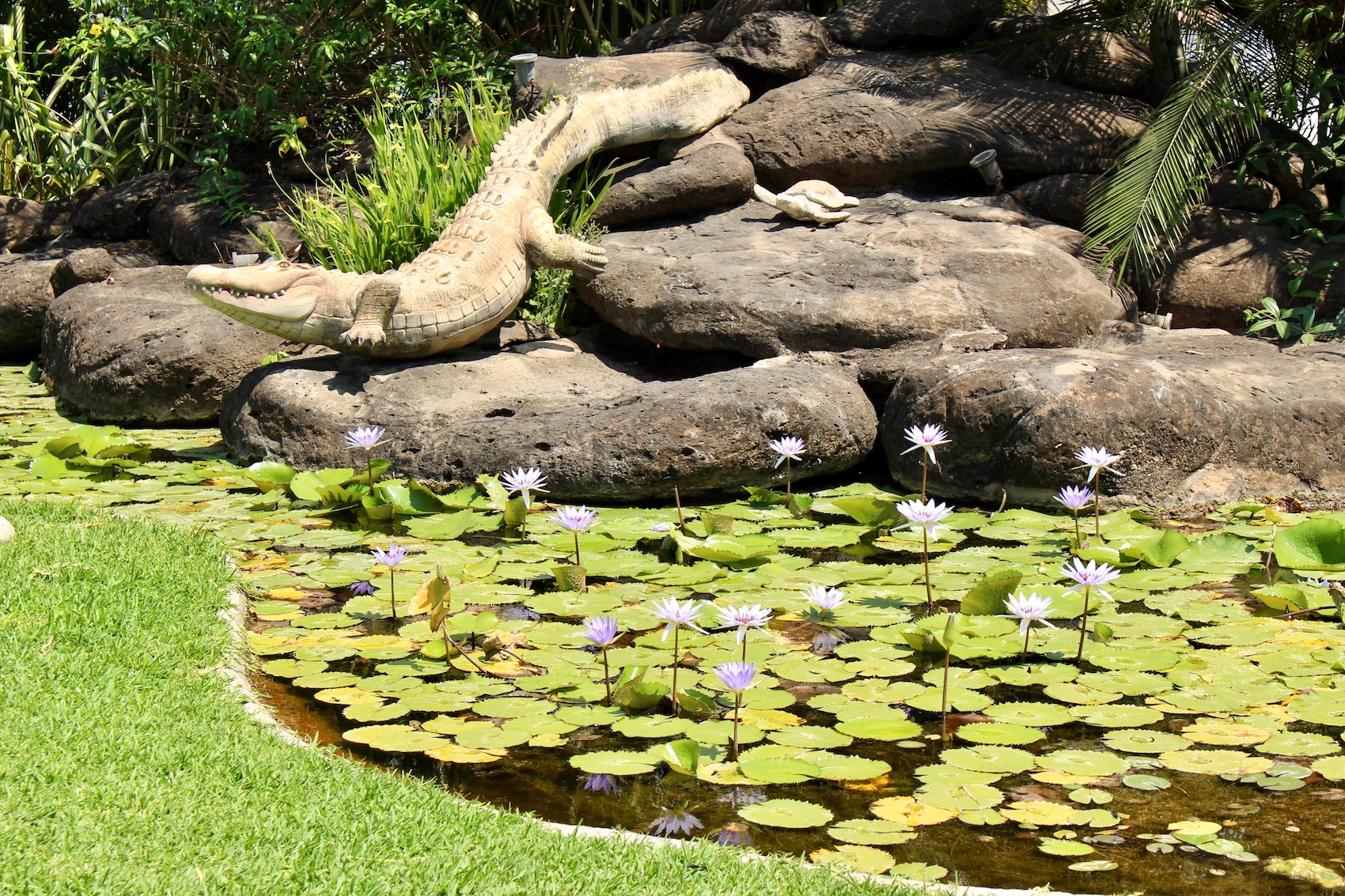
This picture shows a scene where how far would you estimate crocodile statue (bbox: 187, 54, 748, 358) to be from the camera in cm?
574

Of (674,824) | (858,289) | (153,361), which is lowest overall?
(153,361)

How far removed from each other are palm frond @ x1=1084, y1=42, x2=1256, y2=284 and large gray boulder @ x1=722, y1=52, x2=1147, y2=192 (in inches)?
18.8

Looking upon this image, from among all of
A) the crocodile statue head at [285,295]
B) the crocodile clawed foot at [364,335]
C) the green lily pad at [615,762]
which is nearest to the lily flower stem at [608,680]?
the green lily pad at [615,762]

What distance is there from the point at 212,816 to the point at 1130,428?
3854mm

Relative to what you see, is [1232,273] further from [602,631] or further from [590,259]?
[602,631]

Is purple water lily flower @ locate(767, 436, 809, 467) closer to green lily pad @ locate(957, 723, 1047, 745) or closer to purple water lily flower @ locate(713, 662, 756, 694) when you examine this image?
green lily pad @ locate(957, 723, 1047, 745)

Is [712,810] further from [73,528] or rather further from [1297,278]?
[1297,278]

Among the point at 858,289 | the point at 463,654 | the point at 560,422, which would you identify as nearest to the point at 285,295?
the point at 560,422

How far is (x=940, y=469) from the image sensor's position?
518 cm

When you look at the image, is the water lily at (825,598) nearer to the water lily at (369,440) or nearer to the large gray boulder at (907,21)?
the water lily at (369,440)

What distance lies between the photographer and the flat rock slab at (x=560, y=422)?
5.09 m

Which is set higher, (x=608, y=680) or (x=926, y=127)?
(x=926, y=127)

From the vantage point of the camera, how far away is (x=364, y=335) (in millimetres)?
5754

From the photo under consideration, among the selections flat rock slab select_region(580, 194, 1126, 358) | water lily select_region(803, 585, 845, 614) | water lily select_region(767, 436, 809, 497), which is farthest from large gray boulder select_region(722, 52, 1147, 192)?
water lily select_region(803, 585, 845, 614)
